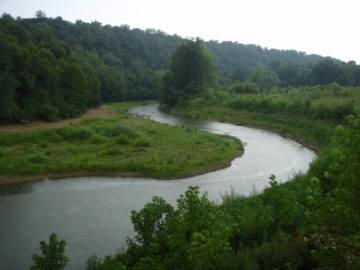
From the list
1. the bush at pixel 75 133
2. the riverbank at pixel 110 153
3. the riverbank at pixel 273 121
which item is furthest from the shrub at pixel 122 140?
the riverbank at pixel 273 121

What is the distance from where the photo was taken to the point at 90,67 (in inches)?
3310

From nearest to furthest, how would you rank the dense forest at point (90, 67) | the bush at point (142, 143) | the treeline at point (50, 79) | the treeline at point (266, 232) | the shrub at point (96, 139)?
the treeline at point (266, 232) → the bush at point (142, 143) → the shrub at point (96, 139) → the treeline at point (50, 79) → the dense forest at point (90, 67)

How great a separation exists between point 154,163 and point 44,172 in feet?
25.5

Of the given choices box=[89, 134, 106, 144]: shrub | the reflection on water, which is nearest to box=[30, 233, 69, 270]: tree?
the reflection on water

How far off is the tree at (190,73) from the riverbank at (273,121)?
226 inches

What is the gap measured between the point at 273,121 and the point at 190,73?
35080 mm

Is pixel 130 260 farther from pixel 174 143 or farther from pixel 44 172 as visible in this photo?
pixel 174 143

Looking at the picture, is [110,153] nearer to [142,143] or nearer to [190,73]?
[142,143]

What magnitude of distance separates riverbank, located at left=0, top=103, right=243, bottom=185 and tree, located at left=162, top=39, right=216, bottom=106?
43.4 meters

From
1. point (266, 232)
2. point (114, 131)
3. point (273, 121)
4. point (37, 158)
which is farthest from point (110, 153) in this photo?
point (273, 121)

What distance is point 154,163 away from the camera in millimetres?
30016

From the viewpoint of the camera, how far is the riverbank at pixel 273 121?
139 ft

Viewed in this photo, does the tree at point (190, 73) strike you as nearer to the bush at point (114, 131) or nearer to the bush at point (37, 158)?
the bush at point (114, 131)

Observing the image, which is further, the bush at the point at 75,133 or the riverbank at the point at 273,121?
the riverbank at the point at 273,121
